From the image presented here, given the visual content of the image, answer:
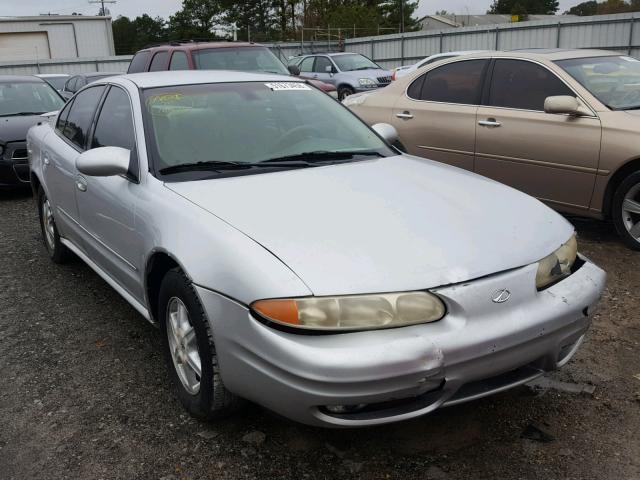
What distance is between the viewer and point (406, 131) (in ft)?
21.2

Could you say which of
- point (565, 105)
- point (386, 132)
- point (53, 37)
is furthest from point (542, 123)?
point (53, 37)

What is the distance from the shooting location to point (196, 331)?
8.71ft

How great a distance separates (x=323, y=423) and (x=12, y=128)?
715 centimetres

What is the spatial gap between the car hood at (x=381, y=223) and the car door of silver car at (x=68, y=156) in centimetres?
150

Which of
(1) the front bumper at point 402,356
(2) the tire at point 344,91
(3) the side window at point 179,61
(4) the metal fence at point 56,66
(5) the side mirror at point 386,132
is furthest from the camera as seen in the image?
(4) the metal fence at point 56,66

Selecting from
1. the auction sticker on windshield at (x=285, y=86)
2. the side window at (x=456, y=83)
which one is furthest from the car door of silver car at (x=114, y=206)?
the side window at (x=456, y=83)

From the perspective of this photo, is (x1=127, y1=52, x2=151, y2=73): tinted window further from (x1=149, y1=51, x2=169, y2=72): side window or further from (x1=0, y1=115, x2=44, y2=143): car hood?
(x1=0, y1=115, x2=44, y2=143): car hood

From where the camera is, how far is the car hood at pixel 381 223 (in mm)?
2379

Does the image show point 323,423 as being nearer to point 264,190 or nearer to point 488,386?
point 488,386

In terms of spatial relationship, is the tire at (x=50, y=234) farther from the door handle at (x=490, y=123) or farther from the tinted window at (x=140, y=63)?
the tinted window at (x=140, y=63)

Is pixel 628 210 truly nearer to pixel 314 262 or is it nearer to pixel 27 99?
pixel 314 262

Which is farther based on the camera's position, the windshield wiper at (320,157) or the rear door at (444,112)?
the rear door at (444,112)

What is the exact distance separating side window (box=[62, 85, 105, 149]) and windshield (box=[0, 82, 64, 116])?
15.4 ft

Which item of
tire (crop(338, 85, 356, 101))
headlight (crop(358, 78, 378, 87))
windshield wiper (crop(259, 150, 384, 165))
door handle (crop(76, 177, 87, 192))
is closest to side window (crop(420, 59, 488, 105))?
windshield wiper (crop(259, 150, 384, 165))
